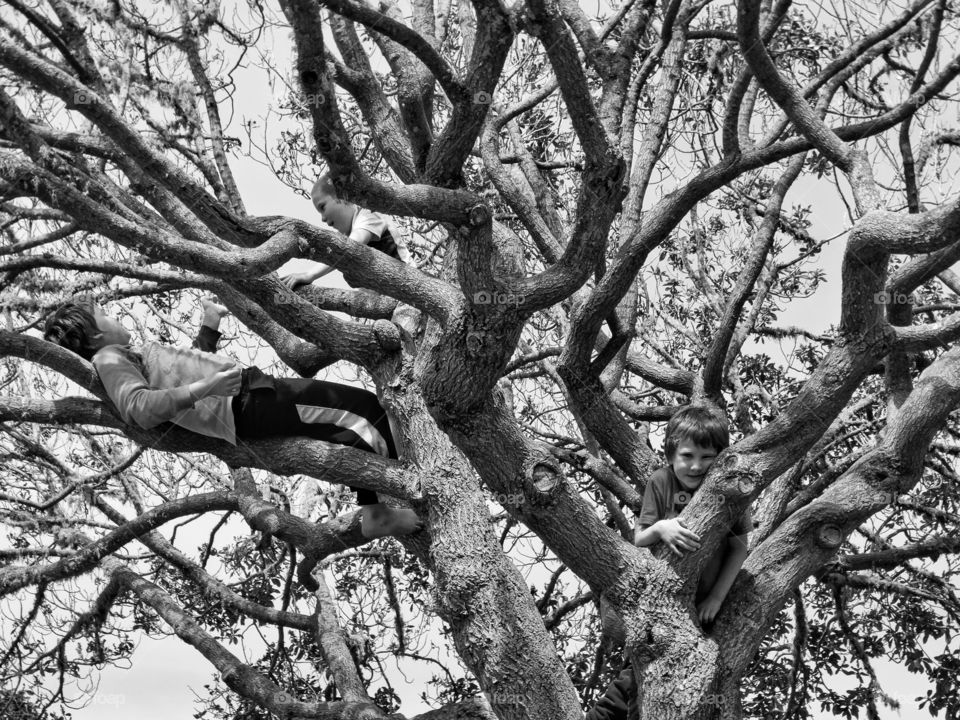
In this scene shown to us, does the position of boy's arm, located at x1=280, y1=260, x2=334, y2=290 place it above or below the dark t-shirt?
above

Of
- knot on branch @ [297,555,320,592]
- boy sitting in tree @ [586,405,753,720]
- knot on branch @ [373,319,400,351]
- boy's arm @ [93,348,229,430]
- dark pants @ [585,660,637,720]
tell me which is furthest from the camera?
knot on branch @ [297,555,320,592]

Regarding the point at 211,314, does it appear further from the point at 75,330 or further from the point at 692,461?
the point at 692,461

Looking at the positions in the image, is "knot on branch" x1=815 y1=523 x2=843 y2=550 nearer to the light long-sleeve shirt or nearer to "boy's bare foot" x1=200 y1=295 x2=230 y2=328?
the light long-sleeve shirt

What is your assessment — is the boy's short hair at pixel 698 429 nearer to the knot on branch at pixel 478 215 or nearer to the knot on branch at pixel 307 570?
the knot on branch at pixel 478 215

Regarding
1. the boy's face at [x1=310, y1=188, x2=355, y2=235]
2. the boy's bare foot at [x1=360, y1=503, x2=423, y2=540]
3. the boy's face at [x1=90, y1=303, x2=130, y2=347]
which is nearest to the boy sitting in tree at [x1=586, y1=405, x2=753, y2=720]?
the boy's bare foot at [x1=360, y1=503, x2=423, y2=540]

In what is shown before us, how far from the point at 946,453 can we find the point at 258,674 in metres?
4.13

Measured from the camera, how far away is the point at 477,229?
3842 millimetres

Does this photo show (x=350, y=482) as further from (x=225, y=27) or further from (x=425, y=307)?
(x=225, y=27)

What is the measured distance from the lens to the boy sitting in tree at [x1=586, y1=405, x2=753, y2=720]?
3.93 metres

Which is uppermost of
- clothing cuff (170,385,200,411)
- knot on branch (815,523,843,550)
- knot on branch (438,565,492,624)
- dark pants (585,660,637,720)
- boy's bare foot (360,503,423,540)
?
clothing cuff (170,385,200,411)

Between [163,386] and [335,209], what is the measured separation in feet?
4.25

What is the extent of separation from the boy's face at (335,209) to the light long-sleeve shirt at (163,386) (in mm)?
998

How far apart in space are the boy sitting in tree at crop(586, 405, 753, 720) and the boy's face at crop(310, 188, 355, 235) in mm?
1909

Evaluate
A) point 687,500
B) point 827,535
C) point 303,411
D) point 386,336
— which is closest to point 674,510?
point 687,500
